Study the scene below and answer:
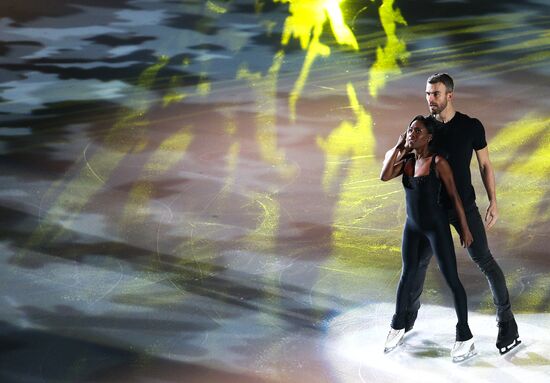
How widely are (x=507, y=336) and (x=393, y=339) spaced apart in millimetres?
664

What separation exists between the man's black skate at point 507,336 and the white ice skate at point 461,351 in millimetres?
181

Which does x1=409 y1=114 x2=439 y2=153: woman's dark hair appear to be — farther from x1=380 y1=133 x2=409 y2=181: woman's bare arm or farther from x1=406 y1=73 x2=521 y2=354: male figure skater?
x1=380 y1=133 x2=409 y2=181: woman's bare arm

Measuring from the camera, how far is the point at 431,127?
6.61 meters

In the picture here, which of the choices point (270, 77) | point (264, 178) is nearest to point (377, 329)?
point (264, 178)

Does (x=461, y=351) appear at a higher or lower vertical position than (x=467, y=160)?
lower

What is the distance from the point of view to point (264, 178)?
389 inches

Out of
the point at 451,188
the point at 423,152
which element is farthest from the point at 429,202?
the point at 423,152

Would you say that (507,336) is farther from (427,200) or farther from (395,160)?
(395,160)

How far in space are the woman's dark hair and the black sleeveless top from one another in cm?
8

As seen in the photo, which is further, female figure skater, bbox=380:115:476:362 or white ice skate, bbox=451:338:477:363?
white ice skate, bbox=451:338:477:363

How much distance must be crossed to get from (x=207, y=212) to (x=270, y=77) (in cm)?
342

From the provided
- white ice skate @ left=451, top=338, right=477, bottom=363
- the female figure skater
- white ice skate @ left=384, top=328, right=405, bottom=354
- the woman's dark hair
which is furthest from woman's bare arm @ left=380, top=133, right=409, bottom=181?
white ice skate @ left=451, top=338, right=477, bottom=363

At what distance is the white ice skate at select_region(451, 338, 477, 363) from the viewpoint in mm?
6702

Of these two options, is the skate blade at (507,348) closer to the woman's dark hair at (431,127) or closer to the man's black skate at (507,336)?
Answer: the man's black skate at (507,336)
